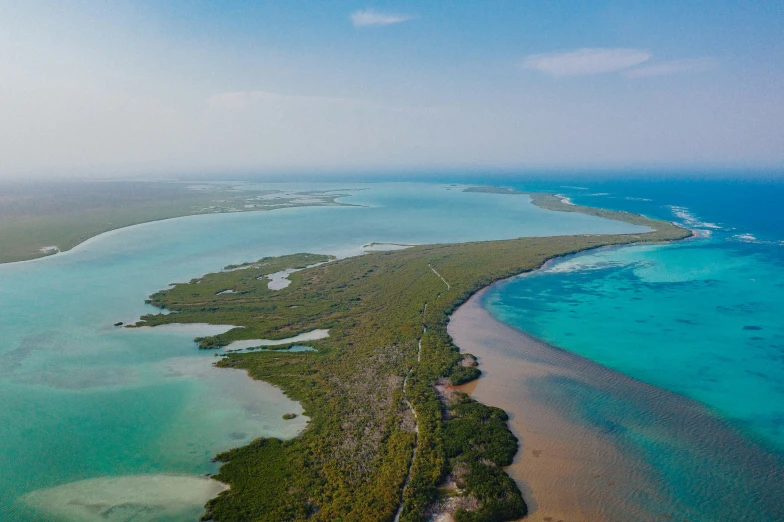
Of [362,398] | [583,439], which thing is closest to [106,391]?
[362,398]

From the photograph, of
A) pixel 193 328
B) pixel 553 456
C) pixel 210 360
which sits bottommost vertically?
pixel 553 456

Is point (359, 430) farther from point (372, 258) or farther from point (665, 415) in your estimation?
point (372, 258)

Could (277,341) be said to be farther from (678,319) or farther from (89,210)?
(89,210)

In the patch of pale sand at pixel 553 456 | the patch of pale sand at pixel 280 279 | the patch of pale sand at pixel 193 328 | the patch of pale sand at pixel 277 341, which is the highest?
the patch of pale sand at pixel 280 279

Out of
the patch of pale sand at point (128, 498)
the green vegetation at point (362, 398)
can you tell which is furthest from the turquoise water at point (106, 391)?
the green vegetation at point (362, 398)

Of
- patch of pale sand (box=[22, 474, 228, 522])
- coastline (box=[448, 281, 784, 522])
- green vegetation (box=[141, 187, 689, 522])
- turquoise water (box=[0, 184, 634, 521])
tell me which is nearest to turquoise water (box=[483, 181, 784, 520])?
coastline (box=[448, 281, 784, 522])

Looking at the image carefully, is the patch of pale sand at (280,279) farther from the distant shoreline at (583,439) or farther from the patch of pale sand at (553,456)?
the patch of pale sand at (553,456)
